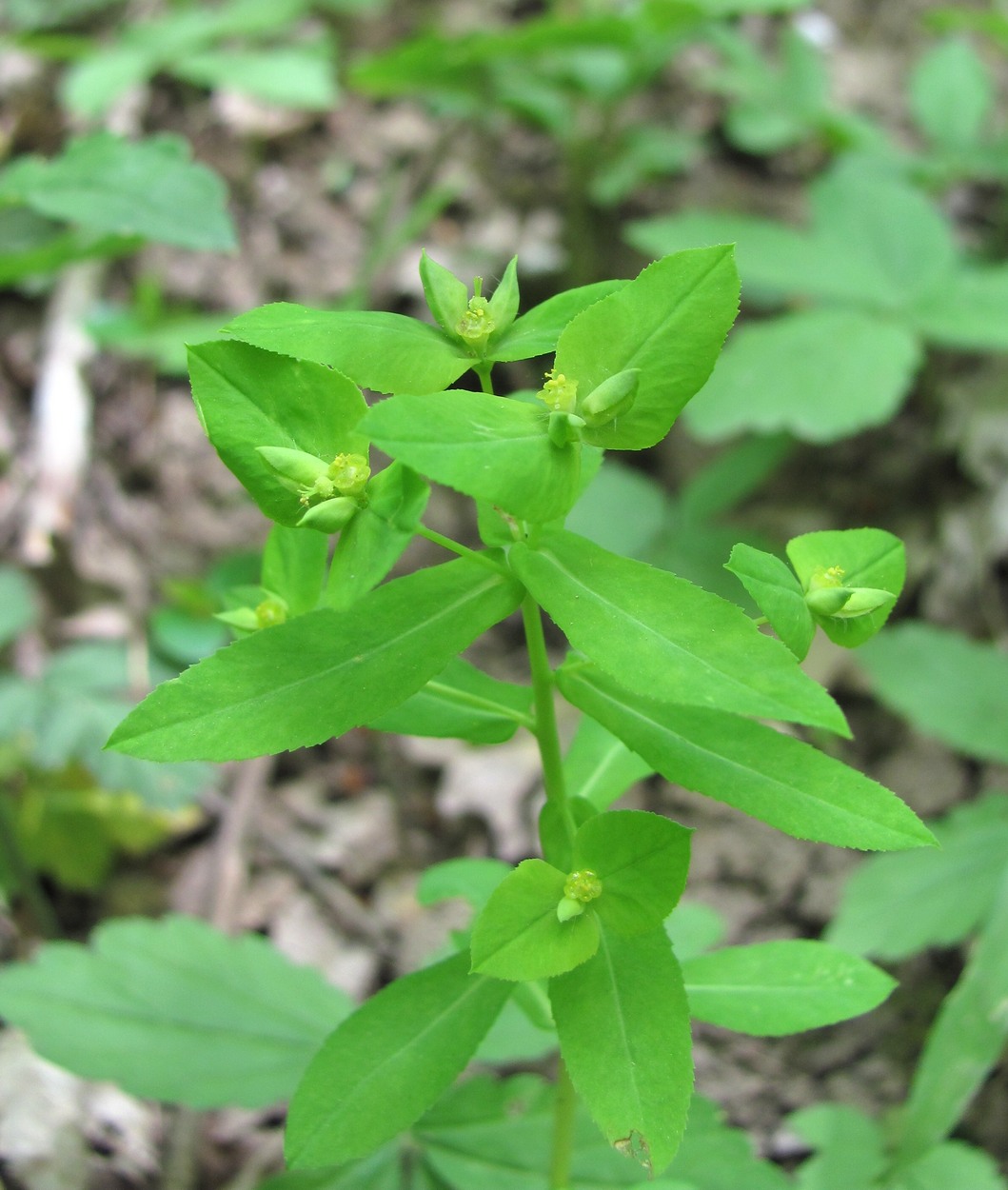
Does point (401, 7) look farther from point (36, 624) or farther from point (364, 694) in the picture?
point (364, 694)

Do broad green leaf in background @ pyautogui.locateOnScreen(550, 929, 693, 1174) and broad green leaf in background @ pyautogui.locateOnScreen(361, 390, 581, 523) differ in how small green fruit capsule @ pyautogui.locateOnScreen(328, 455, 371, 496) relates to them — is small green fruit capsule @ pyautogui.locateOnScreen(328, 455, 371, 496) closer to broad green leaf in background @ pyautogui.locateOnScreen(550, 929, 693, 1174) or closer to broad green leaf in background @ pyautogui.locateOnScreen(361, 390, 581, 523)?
broad green leaf in background @ pyautogui.locateOnScreen(361, 390, 581, 523)

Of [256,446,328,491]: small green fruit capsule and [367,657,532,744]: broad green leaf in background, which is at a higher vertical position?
[256,446,328,491]: small green fruit capsule

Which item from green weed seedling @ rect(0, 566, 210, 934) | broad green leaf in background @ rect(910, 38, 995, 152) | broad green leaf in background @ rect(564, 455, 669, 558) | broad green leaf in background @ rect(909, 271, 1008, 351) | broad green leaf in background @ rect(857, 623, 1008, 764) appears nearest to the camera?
broad green leaf in background @ rect(857, 623, 1008, 764)

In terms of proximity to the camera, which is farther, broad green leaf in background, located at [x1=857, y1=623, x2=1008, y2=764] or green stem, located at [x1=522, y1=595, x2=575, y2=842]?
broad green leaf in background, located at [x1=857, y1=623, x2=1008, y2=764]

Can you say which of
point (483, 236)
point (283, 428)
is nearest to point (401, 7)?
point (483, 236)

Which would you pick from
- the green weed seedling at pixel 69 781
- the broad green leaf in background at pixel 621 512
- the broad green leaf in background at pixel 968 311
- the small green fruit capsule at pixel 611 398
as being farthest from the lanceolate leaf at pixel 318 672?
the broad green leaf in background at pixel 968 311

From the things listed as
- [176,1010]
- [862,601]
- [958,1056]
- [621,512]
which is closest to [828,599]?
[862,601]

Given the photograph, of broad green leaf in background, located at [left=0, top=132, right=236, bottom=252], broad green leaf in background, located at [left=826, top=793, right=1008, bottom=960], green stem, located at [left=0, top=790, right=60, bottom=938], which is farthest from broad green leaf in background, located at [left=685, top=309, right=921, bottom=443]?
green stem, located at [left=0, top=790, right=60, bottom=938]

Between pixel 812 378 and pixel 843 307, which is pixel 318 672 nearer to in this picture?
pixel 812 378
